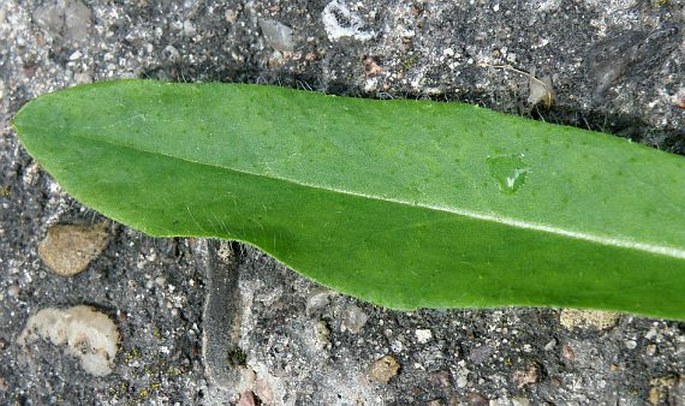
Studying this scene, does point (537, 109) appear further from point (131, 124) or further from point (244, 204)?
point (131, 124)

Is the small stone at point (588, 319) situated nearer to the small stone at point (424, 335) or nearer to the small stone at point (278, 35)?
the small stone at point (424, 335)

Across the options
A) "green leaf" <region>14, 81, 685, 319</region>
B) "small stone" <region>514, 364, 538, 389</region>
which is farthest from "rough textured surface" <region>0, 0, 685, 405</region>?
"green leaf" <region>14, 81, 685, 319</region>

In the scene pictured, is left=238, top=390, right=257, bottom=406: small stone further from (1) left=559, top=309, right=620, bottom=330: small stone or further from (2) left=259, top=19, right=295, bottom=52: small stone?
(2) left=259, top=19, right=295, bottom=52: small stone

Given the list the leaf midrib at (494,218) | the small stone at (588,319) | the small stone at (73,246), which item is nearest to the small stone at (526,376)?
the small stone at (588,319)

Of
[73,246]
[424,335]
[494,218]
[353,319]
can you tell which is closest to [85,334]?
[73,246]

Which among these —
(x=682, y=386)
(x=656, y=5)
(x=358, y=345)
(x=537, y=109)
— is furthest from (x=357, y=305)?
(x=656, y=5)

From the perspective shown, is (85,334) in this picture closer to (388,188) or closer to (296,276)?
(296,276)
